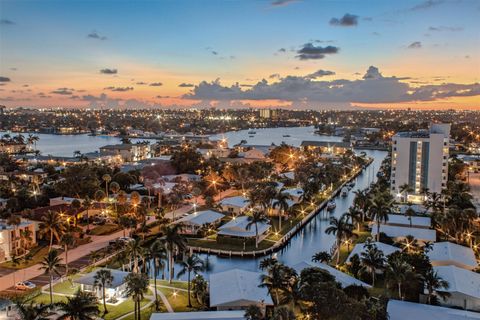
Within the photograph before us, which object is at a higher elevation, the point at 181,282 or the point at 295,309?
the point at 295,309

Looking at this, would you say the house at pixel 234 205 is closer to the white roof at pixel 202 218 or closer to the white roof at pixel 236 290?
Answer: the white roof at pixel 202 218

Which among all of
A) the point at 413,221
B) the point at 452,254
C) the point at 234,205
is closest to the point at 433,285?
the point at 452,254

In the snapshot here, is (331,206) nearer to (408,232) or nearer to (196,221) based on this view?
(408,232)

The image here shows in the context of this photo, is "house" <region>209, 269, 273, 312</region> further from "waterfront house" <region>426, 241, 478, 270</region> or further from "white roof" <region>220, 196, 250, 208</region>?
"white roof" <region>220, 196, 250, 208</region>

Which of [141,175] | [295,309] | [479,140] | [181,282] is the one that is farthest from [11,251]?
[479,140]

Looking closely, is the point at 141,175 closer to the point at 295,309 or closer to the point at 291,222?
the point at 291,222

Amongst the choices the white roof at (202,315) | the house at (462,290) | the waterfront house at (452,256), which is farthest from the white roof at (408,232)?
the white roof at (202,315)

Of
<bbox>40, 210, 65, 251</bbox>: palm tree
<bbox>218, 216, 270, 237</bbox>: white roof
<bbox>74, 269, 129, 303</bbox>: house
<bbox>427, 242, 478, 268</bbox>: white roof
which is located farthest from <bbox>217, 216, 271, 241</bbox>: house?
<bbox>427, 242, 478, 268</bbox>: white roof
